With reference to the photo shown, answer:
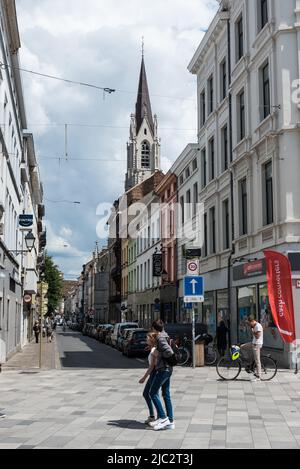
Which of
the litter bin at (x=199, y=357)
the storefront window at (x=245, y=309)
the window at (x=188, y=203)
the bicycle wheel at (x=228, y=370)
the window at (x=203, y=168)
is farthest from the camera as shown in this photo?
the window at (x=188, y=203)

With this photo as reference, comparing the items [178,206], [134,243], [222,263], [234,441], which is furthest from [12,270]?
[134,243]

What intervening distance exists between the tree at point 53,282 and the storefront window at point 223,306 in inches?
1793

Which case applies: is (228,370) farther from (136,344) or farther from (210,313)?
(210,313)

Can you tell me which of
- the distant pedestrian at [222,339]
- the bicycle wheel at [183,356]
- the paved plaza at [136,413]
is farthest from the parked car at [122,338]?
the paved plaza at [136,413]

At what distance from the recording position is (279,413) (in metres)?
11.0

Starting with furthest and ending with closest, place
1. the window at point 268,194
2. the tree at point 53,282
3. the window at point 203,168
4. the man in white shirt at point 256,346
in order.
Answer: the tree at point 53,282 < the window at point 203,168 < the window at point 268,194 < the man in white shirt at point 256,346

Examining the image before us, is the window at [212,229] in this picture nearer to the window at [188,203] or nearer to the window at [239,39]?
the window at [188,203]

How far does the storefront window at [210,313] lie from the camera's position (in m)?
30.5

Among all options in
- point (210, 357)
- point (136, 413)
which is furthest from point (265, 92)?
point (136, 413)

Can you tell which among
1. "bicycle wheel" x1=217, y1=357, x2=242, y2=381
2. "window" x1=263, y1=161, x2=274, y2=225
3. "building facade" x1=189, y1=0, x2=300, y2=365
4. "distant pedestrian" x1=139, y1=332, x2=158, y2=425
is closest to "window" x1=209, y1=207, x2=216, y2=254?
"building facade" x1=189, y1=0, x2=300, y2=365

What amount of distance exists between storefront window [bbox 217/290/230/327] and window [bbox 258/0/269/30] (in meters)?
12.2

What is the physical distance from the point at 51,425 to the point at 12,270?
1939 cm

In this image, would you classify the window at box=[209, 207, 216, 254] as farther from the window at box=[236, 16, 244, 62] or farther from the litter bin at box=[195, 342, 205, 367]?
the litter bin at box=[195, 342, 205, 367]
